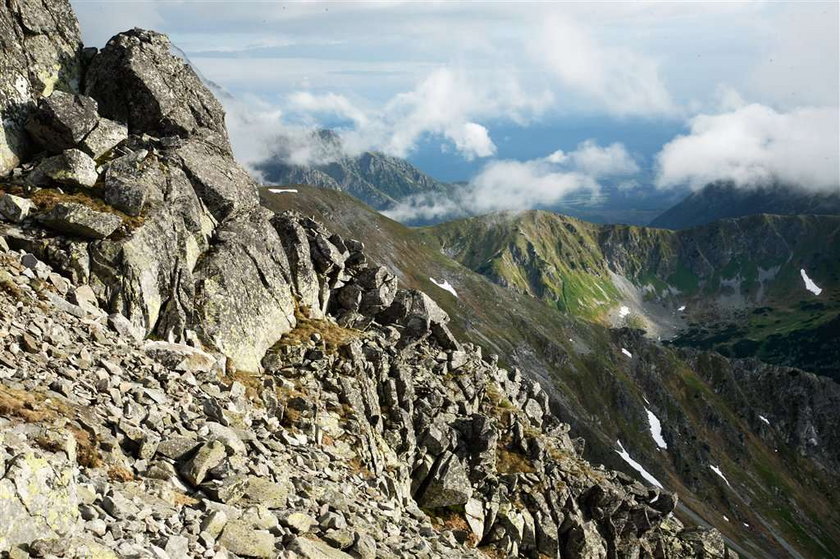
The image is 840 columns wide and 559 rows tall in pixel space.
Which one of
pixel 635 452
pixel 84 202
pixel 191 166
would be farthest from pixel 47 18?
pixel 635 452

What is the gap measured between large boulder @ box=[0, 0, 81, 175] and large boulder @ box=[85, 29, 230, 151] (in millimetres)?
1973

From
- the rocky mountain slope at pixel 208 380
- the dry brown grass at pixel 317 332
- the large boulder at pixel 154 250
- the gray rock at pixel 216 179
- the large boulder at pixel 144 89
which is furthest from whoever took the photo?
the large boulder at pixel 144 89

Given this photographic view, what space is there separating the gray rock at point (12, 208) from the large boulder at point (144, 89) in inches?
606

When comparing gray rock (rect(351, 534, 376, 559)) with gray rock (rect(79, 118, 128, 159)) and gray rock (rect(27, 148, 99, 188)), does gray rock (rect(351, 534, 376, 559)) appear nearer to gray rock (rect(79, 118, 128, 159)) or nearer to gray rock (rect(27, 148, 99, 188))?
gray rock (rect(27, 148, 99, 188))

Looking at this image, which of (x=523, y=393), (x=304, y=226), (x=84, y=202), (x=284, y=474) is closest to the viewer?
(x=284, y=474)

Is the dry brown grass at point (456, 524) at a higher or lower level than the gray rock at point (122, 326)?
lower

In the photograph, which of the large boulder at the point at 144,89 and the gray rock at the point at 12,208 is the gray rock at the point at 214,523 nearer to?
the gray rock at the point at 12,208

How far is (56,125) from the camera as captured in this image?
36688 millimetres

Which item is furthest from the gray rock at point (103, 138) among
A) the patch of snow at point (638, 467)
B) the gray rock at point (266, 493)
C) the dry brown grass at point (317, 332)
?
the patch of snow at point (638, 467)

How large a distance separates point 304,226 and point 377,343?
41.8ft

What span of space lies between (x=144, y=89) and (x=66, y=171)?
42.4 feet

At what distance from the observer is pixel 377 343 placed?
48.4 meters

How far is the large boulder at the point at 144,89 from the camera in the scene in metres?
44.1

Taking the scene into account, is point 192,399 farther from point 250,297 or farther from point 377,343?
point 377,343
